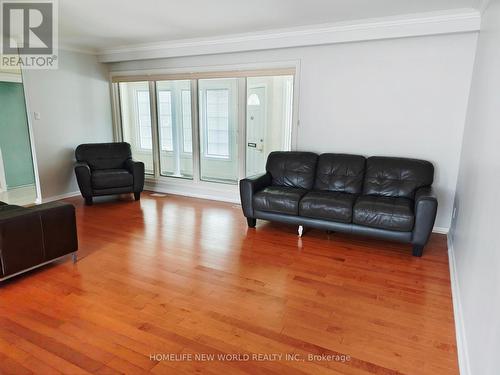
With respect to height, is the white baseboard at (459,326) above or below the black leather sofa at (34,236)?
below

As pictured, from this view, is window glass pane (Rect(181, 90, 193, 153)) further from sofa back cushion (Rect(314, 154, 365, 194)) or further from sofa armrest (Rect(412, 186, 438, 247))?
sofa armrest (Rect(412, 186, 438, 247))

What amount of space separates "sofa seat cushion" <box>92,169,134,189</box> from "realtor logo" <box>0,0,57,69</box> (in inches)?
71.2

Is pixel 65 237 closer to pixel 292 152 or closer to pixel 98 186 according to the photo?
pixel 98 186

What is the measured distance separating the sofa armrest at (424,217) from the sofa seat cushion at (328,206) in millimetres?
614

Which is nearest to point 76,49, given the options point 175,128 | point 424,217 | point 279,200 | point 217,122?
point 175,128

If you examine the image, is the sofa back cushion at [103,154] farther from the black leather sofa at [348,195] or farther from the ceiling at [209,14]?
the black leather sofa at [348,195]

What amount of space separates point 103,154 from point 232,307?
Answer: 3980 mm

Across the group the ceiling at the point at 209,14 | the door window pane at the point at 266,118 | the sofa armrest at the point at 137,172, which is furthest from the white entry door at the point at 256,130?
the sofa armrest at the point at 137,172

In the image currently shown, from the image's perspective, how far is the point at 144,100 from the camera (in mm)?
5879

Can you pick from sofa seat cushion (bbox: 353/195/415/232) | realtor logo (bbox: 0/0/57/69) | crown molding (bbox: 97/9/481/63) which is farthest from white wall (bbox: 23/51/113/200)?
sofa seat cushion (bbox: 353/195/415/232)

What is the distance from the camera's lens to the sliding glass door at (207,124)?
194 inches

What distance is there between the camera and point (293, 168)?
427 centimetres

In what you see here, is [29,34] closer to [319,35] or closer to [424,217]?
[319,35]

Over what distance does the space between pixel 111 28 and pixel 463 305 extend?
4.72m
